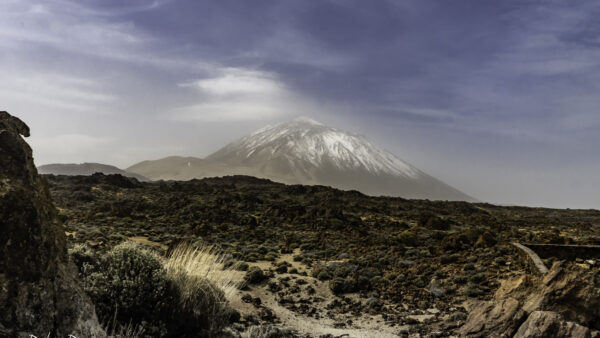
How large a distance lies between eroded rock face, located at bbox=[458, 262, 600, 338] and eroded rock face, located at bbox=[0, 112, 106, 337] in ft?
20.9

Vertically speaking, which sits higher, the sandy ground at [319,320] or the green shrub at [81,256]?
the green shrub at [81,256]

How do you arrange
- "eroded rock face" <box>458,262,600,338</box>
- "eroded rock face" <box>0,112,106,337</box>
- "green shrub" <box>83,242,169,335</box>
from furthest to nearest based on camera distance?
1. "eroded rock face" <box>458,262,600,338</box>
2. "green shrub" <box>83,242,169,335</box>
3. "eroded rock face" <box>0,112,106,337</box>

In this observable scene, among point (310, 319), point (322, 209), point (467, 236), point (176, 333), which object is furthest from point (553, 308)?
A: point (322, 209)

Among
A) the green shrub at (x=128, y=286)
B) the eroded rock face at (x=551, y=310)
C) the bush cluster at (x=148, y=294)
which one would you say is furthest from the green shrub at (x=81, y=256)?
the eroded rock face at (x=551, y=310)

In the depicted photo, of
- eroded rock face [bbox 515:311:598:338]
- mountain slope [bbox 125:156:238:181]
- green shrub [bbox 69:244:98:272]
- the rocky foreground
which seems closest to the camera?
the rocky foreground

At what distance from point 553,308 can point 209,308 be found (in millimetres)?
5847

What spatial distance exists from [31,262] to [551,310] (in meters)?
7.68

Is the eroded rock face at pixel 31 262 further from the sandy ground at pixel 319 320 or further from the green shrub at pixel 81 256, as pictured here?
the sandy ground at pixel 319 320

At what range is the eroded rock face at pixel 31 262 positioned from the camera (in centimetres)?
356

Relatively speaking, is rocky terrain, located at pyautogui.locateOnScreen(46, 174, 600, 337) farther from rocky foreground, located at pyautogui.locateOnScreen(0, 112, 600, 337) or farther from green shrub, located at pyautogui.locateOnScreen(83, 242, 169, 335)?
green shrub, located at pyautogui.locateOnScreen(83, 242, 169, 335)

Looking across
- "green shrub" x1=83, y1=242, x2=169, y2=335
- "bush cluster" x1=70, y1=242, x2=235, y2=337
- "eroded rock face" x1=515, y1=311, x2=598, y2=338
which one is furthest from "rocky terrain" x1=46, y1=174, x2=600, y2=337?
"green shrub" x1=83, y1=242, x2=169, y2=335

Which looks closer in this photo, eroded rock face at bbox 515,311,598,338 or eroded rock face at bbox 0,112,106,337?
eroded rock face at bbox 0,112,106,337

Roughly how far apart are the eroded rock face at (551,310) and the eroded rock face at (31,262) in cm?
636

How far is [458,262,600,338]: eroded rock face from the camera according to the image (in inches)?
243
